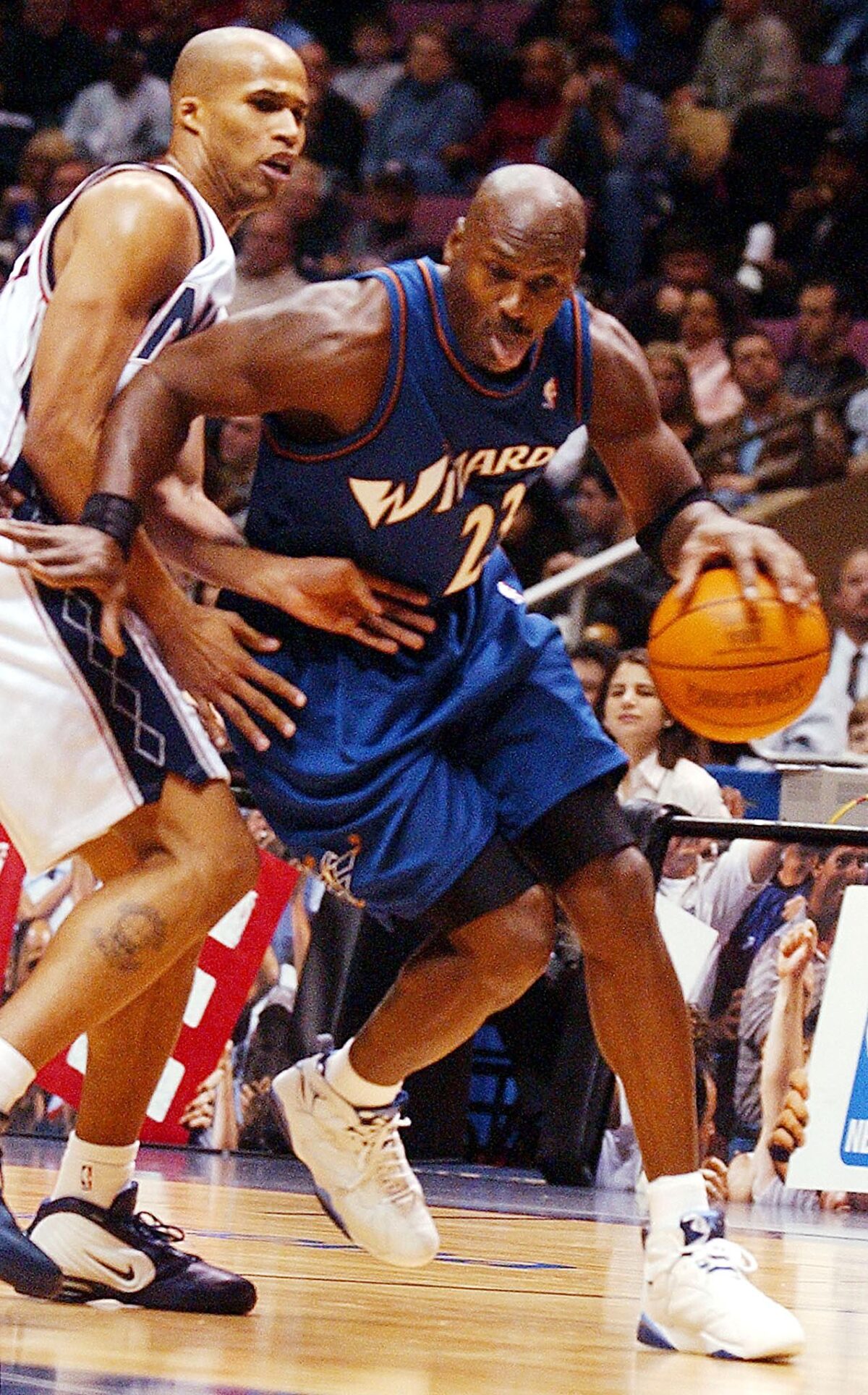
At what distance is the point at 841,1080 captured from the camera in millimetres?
5594

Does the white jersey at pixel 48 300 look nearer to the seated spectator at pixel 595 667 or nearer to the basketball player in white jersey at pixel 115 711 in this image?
the basketball player in white jersey at pixel 115 711

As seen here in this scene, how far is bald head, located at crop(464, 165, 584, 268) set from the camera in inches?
122

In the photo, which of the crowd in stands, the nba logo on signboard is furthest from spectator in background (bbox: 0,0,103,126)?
the nba logo on signboard

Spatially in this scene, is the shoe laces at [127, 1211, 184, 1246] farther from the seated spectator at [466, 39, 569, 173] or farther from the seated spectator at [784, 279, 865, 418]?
the seated spectator at [466, 39, 569, 173]

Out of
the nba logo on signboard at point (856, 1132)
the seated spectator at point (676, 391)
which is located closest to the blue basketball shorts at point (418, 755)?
the nba logo on signboard at point (856, 1132)

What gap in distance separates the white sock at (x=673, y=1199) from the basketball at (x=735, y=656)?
0.71m

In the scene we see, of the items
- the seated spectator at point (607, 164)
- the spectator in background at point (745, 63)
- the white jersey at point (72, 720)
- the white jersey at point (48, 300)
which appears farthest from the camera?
the spectator in background at point (745, 63)

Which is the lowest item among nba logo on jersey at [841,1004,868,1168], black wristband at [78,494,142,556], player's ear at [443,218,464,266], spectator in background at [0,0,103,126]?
nba logo on jersey at [841,1004,868,1168]

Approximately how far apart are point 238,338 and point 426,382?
0.98 feet

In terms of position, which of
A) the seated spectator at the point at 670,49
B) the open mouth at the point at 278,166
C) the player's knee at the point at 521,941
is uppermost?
the seated spectator at the point at 670,49

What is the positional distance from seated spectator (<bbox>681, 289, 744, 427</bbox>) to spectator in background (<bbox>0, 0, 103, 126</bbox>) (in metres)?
4.76

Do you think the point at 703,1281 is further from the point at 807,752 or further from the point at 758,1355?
the point at 807,752

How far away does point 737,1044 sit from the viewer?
5.73 metres

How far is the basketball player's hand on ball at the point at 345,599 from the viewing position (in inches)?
126
